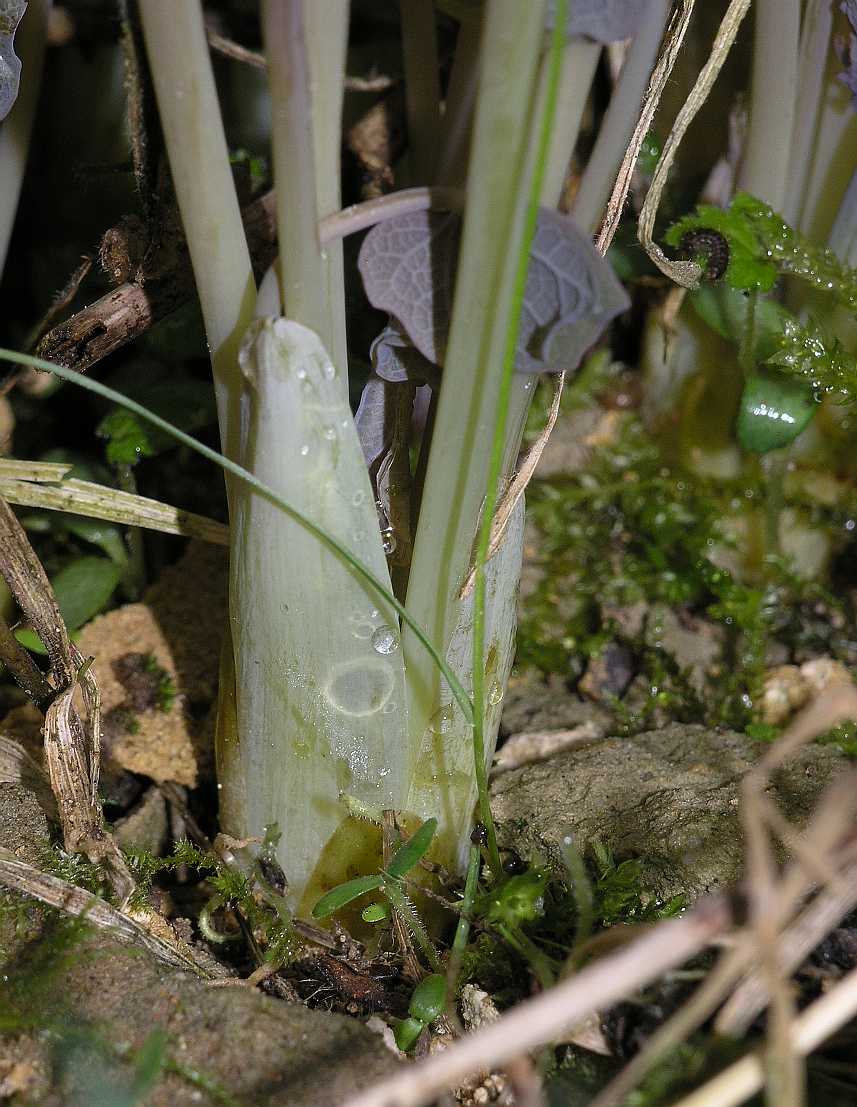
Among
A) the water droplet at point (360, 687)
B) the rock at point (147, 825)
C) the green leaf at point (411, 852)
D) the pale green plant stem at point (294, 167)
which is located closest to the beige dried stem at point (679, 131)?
the pale green plant stem at point (294, 167)

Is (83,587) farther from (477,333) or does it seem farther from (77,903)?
(477,333)

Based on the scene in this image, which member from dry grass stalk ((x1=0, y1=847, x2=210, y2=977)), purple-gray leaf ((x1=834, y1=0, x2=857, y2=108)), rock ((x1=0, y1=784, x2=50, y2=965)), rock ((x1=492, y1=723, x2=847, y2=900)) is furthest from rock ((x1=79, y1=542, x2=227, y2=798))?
purple-gray leaf ((x1=834, y1=0, x2=857, y2=108))

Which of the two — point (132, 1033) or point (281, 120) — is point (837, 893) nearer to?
point (132, 1033)

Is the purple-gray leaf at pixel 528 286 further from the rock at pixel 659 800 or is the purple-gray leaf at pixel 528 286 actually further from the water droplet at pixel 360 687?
the rock at pixel 659 800

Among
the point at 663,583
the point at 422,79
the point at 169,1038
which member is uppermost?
the point at 422,79

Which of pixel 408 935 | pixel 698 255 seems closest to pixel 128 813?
pixel 408 935

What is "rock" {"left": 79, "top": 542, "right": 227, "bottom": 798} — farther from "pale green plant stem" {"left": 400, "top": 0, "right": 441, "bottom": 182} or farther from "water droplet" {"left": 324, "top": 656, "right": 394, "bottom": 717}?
"pale green plant stem" {"left": 400, "top": 0, "right": 441, "bottom": 182}

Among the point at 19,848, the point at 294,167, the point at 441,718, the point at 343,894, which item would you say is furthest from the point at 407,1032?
the point at 294,167
